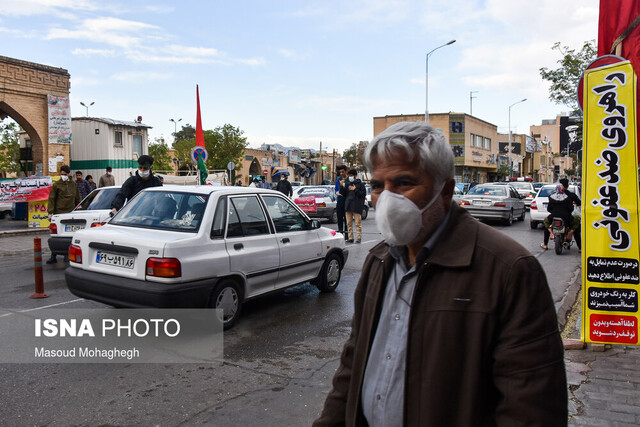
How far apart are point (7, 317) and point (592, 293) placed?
6.61m

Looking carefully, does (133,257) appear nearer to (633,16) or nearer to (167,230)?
(167,230)

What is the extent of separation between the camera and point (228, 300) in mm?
5906

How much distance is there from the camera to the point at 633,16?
4.98 meters

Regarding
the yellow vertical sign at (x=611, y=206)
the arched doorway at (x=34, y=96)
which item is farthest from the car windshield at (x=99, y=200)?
the arched doorway at (x=34, y=96)

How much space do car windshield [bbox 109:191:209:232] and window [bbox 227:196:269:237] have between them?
1.24 ft

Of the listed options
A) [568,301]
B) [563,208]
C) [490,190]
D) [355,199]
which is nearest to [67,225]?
[355,199]

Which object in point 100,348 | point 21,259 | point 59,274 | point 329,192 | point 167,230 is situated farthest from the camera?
point 329,192

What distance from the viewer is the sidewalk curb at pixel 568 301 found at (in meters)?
6.45

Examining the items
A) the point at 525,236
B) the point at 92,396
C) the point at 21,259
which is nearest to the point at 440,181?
the point at 92,396

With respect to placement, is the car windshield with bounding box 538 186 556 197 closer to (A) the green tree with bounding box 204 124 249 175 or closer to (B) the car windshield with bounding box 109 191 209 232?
(B) the car windshield with bounding box 109 191 209 232

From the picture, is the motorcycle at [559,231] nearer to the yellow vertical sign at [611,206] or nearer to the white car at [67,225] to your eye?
the yellow vertical sign at [611,206]

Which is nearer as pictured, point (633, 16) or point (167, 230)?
point (633, 16)

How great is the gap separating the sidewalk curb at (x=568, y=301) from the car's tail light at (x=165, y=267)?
4.08m

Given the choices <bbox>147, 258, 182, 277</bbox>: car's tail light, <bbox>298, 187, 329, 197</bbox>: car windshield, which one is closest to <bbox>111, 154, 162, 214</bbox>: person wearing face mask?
<bbox>147, 258, 182, 277</bbox>: car's tail light
